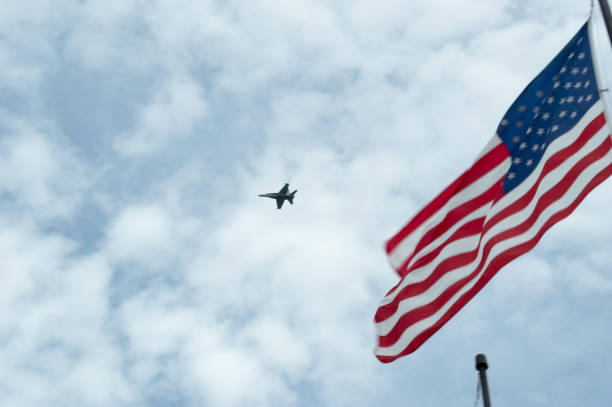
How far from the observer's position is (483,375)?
11.6 m

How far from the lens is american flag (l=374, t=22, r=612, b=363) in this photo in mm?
13664

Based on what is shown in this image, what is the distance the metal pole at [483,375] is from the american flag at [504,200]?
238cm

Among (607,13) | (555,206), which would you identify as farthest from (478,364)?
(607,13)

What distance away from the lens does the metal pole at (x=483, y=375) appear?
11.4 meters

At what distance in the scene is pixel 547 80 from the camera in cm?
1413

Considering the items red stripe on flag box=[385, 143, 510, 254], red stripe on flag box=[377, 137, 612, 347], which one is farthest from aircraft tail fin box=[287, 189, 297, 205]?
red stripe on flag box=[377, 137, 612, 347]

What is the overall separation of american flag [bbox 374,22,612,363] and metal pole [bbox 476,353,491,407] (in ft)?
7.81

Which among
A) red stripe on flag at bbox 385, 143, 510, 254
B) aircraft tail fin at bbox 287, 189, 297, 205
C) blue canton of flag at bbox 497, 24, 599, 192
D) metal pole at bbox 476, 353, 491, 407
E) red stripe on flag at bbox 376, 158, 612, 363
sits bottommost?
metal pole at bbox 476, 353, 491, 407

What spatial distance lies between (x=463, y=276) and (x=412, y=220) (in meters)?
1.62

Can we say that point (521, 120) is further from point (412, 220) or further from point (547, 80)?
point (412, 220)

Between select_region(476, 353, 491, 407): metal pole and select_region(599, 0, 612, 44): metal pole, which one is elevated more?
select_region(599, 0, 612, 44): metal pole

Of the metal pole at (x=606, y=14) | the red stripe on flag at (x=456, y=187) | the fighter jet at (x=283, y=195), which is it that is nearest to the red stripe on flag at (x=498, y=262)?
the red stripe on flag at (x=456, y=187)

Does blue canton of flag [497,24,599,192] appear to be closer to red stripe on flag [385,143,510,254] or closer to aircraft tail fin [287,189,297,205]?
red stripe on flag [385,143,510,254]

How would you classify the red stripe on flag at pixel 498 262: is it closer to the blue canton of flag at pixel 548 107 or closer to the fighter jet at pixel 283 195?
the blue canton of flag at pixel 548 107
